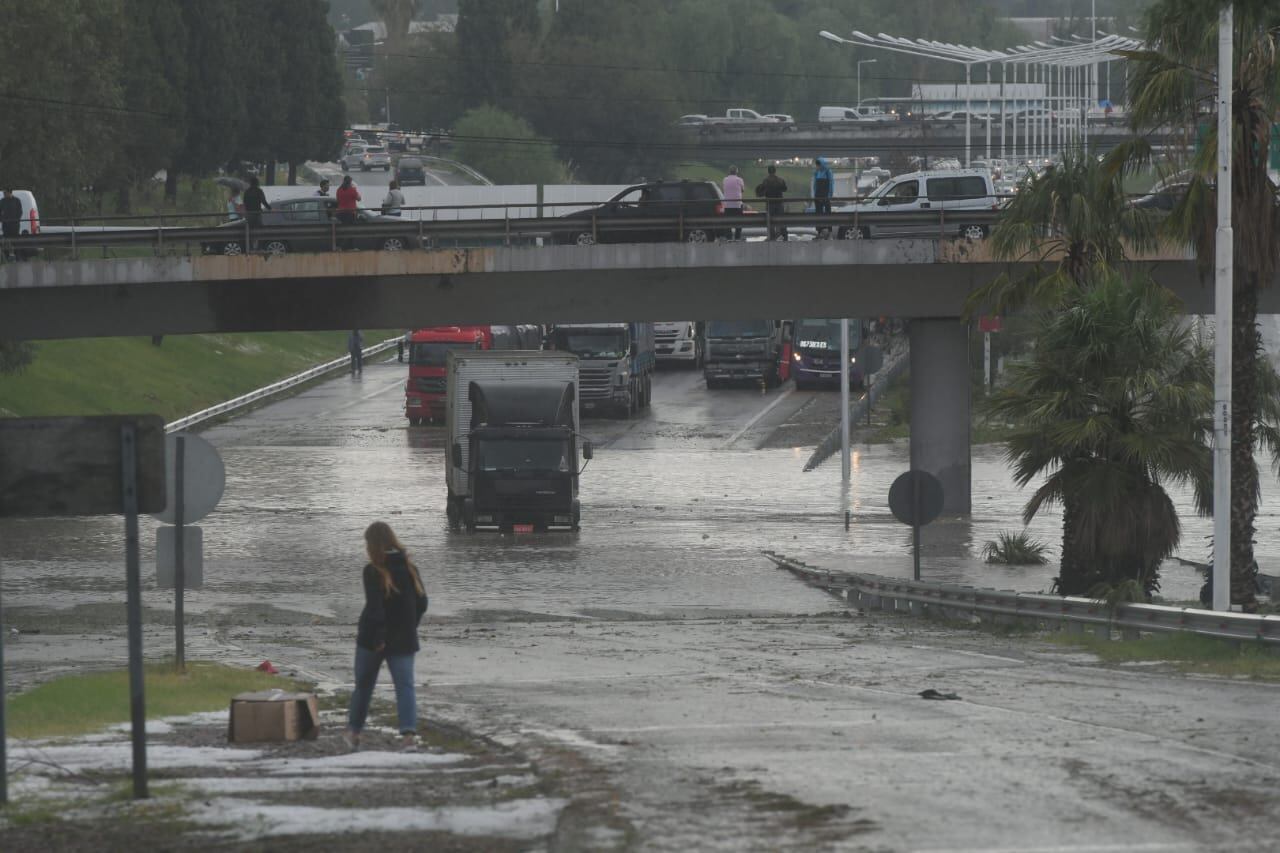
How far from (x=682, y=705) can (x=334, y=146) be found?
97.7 metres

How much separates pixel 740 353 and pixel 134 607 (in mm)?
53788

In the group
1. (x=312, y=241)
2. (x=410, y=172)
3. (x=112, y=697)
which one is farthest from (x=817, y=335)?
(x=410, y=172)

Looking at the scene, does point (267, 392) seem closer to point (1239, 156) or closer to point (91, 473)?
point (1239, 156)

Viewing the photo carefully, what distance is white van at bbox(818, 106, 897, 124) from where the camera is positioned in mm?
149875

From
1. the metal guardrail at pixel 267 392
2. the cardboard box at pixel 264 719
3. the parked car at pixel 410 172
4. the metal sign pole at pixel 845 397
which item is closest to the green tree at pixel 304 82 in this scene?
the parked car at pixel 410 172

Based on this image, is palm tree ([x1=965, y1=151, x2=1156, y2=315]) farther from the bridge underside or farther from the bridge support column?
the bridge support column

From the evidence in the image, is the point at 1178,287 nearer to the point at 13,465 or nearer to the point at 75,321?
the point at 75,321

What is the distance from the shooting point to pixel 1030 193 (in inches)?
1065

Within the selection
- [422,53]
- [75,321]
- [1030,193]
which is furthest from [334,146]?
[1030,193]

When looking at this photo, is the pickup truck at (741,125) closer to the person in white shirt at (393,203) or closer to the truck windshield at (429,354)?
the truck windshield at (429,354)

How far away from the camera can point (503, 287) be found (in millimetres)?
39594

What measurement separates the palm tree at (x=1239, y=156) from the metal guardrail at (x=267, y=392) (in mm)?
32064

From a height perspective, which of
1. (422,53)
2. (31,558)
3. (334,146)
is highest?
(422,53)

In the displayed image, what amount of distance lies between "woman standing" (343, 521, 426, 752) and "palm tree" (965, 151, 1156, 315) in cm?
1523
